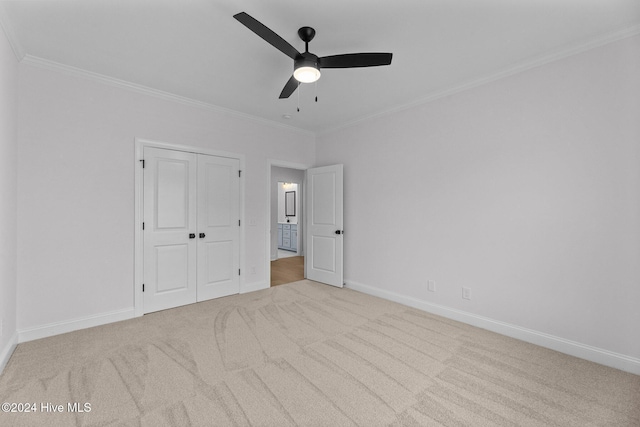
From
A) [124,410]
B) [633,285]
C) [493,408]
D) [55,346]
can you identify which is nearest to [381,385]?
[493,408]

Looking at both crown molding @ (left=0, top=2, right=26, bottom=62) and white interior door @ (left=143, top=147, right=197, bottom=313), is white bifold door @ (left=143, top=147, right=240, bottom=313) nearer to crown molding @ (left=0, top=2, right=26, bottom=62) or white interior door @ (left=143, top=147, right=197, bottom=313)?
white interior door @ (left=143, top=147, right=197, bottom=313)

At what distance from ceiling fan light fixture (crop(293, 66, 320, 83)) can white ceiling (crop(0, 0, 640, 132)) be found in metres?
0.34

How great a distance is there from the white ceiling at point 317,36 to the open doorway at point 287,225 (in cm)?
353

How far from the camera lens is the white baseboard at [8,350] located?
217 cm

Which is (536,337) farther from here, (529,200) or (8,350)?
(8,350)

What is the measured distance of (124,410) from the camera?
1.73 meters

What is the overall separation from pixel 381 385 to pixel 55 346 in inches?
114

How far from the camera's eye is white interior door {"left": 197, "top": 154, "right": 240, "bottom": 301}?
3822 millimetres

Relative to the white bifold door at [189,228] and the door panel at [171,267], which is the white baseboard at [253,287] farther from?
the door panel at [171,267]

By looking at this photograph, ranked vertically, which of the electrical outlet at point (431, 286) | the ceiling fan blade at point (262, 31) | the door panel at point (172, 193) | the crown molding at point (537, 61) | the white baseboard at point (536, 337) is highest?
the crown molding at point (537, 61)

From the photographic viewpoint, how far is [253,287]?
14.2 ft

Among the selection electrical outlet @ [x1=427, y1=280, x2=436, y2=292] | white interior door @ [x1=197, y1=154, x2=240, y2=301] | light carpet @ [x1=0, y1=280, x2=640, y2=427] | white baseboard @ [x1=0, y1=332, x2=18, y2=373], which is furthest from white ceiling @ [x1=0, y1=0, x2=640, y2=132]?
light carpet @ [x1=0, y1=280, x2=640, y2=427]

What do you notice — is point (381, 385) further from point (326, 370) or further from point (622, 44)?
point (622, 44)

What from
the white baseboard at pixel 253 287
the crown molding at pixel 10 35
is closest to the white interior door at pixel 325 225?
the white baseboard at pixel 253 287
